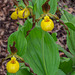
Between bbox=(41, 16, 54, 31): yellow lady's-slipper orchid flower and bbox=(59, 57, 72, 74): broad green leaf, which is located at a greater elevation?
bbox=(41, 16, 54, 31): yellow lady's-slipper orchid flower

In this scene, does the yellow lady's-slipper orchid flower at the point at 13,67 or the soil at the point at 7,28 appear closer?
the yellow lady's-slipper orchid flower at the point at 13,67

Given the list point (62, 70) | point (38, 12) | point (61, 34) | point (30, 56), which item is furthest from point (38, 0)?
point (61, 34)

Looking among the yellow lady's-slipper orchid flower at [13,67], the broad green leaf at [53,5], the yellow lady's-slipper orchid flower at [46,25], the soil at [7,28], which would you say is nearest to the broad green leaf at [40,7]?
the broad green leaf at [53,5]

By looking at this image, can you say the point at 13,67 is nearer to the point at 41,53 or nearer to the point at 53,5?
the point at 41,53

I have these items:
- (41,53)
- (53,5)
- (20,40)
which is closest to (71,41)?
(41,53)

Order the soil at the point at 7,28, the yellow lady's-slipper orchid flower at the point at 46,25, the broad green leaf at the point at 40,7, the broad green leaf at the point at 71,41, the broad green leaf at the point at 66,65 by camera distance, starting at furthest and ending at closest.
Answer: the soil at the point at 7,28, the broad green leaf at the point at 71,41, the broad green leaf at the point at 66,65, the broad green leaf at the point at 40,7, the yellow lady's-slipper orchid flower at the point at 46,25

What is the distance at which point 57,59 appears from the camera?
1311 millimetres

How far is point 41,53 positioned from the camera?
1.36 metres

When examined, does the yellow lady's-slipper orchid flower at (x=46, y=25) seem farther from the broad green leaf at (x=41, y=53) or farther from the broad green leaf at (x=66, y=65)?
the broad green leaf at (x=66, y=65)

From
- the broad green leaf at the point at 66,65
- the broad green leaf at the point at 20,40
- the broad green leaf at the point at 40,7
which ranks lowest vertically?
the broad green leaf at the point at 66,65

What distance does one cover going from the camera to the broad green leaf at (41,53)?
1.31 meters

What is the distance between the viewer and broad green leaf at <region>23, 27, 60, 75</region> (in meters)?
1.31

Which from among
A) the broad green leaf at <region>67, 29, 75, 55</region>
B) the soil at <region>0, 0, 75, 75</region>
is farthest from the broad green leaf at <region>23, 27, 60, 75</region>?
the soil at <region>0, 0, 75, 75</region>

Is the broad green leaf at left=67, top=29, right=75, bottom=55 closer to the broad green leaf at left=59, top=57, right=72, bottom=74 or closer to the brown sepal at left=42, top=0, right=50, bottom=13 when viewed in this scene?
the broad green leaf at left=59, top=57, right=72, bottom=74
